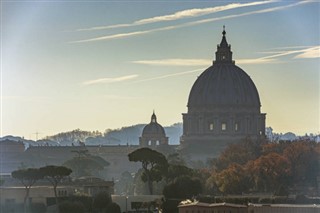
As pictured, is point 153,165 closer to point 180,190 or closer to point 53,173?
point 53,173

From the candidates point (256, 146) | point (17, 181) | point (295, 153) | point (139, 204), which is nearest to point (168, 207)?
point (139, 204)

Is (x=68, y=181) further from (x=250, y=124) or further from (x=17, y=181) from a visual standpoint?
(x=250, y=124)

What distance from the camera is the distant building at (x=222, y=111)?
114 meters

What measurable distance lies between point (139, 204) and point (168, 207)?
362 cm

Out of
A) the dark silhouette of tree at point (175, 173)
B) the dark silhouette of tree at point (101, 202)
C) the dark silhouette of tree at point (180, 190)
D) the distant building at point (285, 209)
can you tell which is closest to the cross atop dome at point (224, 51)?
the dark silhouette of tree at point (175, 173)

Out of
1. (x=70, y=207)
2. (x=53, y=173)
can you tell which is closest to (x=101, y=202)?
(x=70, y=207)

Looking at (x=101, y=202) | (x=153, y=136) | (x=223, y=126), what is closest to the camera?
(x=101, y=202)

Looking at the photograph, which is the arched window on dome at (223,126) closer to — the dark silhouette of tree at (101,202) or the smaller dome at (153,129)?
the smaller dome at (153,129)

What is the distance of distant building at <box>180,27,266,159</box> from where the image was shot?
11412cm

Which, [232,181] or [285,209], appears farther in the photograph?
[232,181]

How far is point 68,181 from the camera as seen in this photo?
65125mm

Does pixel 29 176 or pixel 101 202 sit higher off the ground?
pixel 29 176

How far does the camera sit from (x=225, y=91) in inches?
4547

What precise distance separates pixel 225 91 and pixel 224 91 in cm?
8
